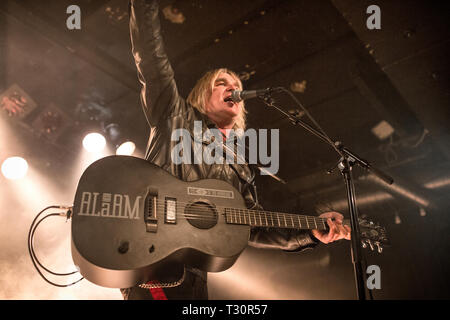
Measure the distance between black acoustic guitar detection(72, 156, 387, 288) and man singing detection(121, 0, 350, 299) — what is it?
19 centimetres

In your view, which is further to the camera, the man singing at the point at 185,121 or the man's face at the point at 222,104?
the man's face at the point at 222,104

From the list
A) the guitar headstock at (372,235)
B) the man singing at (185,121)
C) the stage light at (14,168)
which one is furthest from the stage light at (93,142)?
the guitar headstock at (372,235)

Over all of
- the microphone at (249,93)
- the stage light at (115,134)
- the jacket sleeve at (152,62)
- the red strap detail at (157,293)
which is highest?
the stage light at (115,134)

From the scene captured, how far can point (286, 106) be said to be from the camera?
182 inches

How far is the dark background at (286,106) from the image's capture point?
140 inches

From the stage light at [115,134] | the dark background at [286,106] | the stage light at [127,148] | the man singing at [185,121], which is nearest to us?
the man singing at [185,121]

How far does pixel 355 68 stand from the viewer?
3.83 meters

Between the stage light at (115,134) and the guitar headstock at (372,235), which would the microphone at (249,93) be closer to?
the guitar headstock at (372,235)

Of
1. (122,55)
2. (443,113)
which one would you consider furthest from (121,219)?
(443,113)

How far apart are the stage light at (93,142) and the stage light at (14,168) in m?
0.70

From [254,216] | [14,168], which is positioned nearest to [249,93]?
[254,216]

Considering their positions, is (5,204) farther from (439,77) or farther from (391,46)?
(439,77)

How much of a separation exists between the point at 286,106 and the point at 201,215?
2.82 metres
